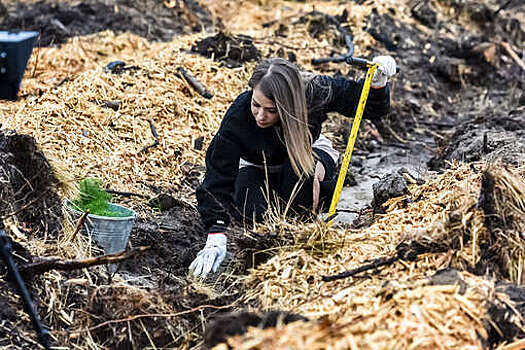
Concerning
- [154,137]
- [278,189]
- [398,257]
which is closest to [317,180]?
[278,189]

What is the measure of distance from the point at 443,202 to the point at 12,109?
3672 mm

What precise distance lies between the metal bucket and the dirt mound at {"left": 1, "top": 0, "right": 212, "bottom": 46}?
15.4ft

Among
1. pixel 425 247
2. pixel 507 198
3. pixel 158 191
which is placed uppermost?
pixel 507 198

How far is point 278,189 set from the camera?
4.15 meters

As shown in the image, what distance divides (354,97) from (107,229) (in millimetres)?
1651

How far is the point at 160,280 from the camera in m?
3.42

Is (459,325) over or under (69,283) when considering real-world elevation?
over

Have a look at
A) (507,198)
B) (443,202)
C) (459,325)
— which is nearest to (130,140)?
(443,202)

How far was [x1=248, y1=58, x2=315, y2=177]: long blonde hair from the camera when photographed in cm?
354

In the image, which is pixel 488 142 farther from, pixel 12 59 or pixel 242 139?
pixel 12 59

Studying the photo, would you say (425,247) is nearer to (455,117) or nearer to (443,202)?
(443,202)

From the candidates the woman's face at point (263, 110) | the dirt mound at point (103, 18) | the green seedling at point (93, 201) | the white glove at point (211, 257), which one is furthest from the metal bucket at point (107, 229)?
the dirt mound at point (103, 18)

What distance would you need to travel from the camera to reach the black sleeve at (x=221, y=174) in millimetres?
3801

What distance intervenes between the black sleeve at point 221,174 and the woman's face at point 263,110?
24cm
